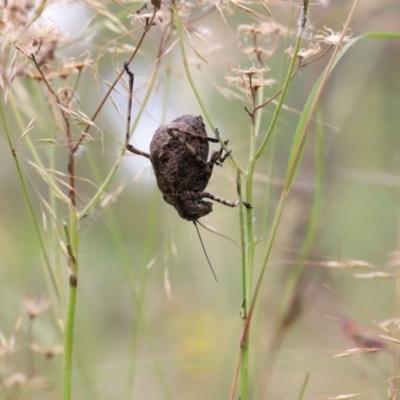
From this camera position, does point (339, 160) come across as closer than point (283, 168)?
No

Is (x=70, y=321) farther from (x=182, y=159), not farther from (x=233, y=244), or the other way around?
(x=233, y=244)

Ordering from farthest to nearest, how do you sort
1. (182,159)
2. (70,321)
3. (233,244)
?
(233,244) < (182,159) < (70,321)

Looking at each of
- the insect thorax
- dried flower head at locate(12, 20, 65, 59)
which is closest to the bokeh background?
the insect thorax

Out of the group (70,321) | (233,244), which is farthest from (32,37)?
(233,244)

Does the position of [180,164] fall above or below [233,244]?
above

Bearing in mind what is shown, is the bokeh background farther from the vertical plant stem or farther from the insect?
the vertical plant stem

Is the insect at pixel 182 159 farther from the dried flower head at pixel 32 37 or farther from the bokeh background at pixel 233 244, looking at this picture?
the bokeh background at pixel 233 244

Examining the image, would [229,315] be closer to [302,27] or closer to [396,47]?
[396,47]

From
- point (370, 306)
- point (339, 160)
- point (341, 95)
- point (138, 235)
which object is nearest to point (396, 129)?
point (339, 160)
